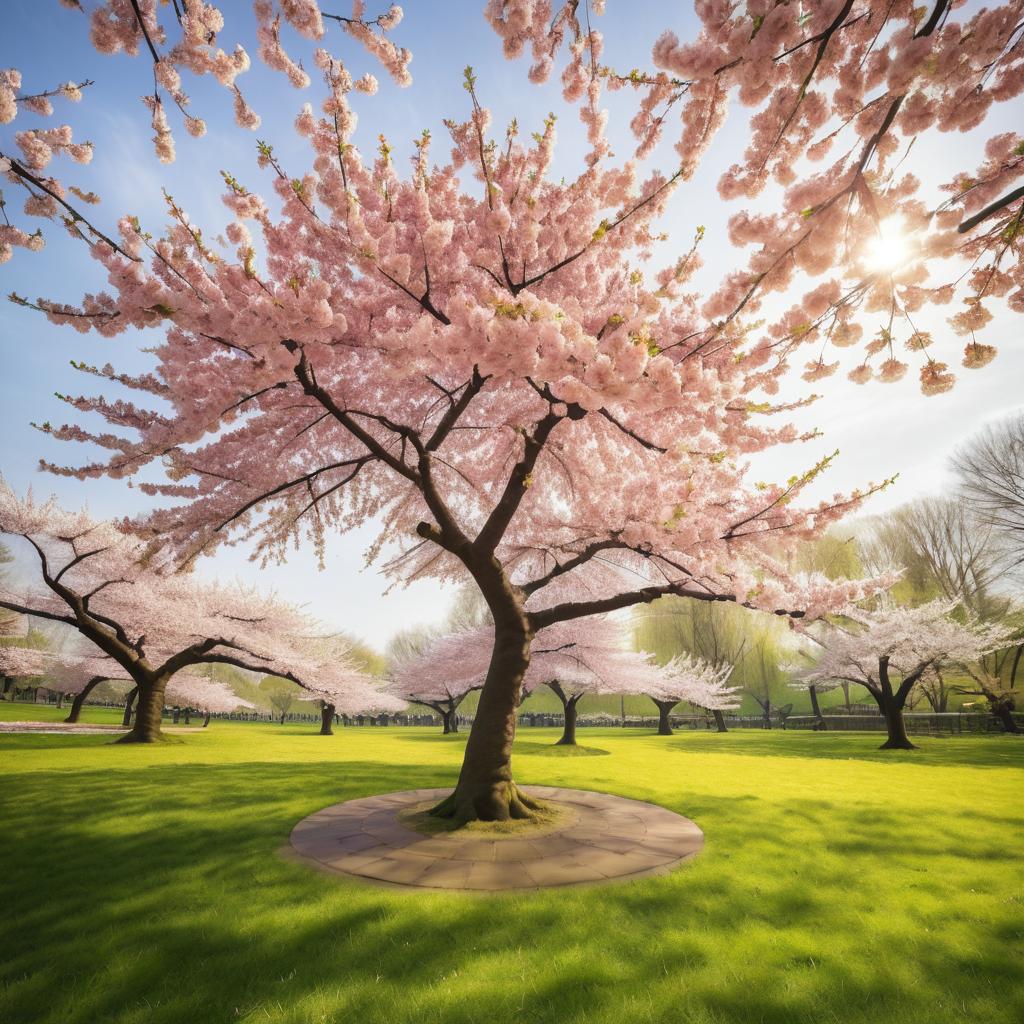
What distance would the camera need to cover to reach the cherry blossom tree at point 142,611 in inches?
642

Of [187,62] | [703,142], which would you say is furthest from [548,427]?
[187,62]

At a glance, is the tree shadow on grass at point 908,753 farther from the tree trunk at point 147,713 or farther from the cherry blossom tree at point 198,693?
the cherry blossom tree at point 198,693

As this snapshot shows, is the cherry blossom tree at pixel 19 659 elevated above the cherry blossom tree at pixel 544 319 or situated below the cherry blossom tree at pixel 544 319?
below

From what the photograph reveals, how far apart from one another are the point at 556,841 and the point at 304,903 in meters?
2.91

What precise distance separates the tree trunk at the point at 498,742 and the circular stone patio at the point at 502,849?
600 mm

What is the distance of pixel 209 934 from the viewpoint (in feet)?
11.8

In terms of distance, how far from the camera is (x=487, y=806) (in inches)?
259

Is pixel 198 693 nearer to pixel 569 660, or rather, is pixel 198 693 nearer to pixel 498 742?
pixel 569 660

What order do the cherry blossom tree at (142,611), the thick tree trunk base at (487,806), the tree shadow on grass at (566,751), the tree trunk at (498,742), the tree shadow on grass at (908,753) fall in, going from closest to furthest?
the thick tree trunk base at (487,806) < the tree trunk at (498,742) < the tree shadow on grass at (908,753) < the cherry blossom tree at (142,611) < the tree shadow on grass at (566,751)

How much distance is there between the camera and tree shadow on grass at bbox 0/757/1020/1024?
287 centimetres

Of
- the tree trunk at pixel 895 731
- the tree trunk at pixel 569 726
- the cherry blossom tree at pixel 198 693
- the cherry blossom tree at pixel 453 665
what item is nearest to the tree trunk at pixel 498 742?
the cherry blossom tree at pixel 453 665

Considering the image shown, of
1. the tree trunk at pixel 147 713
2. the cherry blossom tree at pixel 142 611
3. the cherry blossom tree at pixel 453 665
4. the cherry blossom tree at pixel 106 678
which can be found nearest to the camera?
the cherry blossom tree at pixel 142 611

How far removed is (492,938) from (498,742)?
10.9ft

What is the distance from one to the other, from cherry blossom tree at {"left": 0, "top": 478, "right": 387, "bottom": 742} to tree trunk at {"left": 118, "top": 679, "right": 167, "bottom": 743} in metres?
0.03
